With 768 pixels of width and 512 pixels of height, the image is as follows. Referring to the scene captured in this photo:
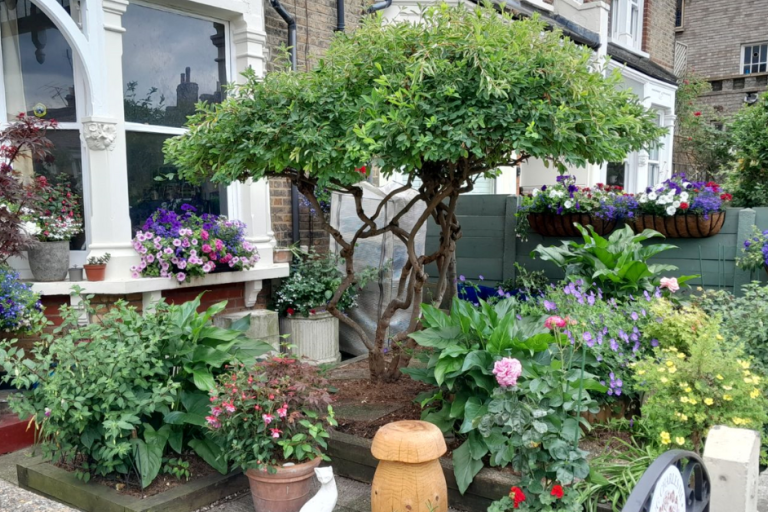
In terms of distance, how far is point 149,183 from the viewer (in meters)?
5.42

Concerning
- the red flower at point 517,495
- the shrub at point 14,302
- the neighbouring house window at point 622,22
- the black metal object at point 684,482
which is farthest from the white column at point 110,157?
the neighbouring house window at point 622,22

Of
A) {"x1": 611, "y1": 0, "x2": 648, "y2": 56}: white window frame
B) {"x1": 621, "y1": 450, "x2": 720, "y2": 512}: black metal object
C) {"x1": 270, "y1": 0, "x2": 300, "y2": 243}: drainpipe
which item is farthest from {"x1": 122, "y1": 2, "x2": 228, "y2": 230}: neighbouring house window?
{"x1": 611, "y1": 0, "x2": 648, "y2": 56}: white window frame

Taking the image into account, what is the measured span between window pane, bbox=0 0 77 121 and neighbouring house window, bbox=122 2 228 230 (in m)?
0.47

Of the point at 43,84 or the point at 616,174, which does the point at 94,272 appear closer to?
the point at 43,84

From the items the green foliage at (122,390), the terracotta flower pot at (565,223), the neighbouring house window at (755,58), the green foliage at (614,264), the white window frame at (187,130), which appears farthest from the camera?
the neighbouring house window at (755,58)

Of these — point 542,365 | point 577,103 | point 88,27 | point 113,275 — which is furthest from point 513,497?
point 88,27

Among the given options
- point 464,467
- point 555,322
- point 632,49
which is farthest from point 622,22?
point 464,467

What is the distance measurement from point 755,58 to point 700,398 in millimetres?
21258

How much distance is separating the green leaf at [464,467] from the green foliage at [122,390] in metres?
1.32

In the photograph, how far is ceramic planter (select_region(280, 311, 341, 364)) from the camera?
6145mm

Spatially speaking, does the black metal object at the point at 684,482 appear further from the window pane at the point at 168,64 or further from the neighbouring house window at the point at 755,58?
the neighbouring house window at the point at 755,58

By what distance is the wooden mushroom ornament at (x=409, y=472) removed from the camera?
10.1 ft

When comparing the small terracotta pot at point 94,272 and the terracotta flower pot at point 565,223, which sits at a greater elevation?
the terracotta flower pot at point 565,223

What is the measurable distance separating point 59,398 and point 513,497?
229 cm
